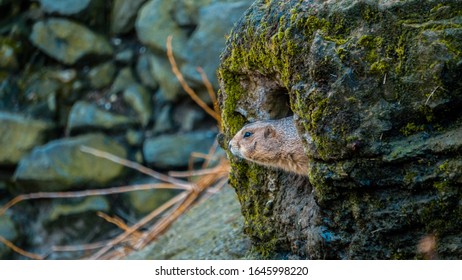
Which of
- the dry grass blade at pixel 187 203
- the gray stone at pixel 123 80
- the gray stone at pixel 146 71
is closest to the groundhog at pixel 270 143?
the dry grass blade at pixel 187 203

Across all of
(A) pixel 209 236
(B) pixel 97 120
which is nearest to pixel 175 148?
(B) pixel 97 120

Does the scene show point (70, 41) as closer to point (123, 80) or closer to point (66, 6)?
point (66, 6)

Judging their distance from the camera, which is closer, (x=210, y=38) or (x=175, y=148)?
(x=210, y=38)

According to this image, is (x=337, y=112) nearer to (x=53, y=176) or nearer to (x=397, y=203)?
(x=397, y=203)

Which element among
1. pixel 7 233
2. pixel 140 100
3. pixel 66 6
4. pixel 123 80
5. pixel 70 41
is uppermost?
pixel 66 6

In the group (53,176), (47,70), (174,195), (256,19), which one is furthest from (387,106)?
(47,70)

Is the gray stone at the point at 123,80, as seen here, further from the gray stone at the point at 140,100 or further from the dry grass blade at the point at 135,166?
the dry grass blade at the point at 135,166

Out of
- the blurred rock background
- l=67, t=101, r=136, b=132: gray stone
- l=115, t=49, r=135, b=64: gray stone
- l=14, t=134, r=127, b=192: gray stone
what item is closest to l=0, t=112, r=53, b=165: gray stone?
the blurred rock background
